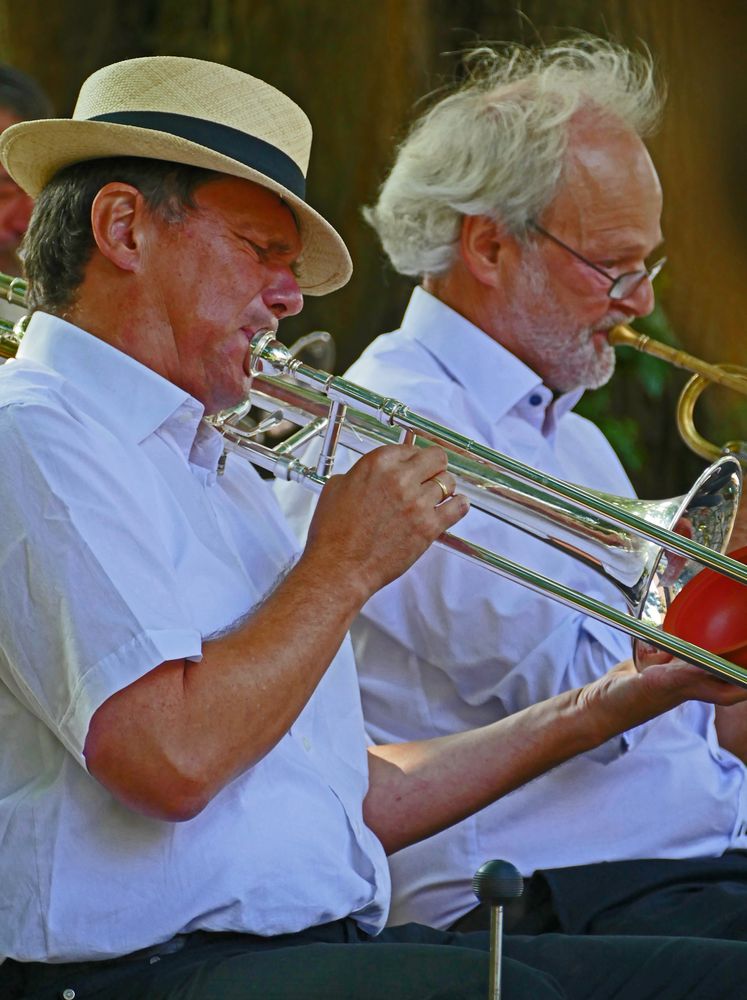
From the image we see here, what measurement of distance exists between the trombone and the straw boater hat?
230 mm

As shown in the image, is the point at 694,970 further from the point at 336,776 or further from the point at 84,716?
the point at 84,716

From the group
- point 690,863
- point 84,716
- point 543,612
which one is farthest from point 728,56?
point 84,716

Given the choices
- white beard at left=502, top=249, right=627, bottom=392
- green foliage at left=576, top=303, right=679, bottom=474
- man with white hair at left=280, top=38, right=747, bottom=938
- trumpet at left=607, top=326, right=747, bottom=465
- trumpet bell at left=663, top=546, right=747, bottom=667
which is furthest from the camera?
green foliage at left=576, top=303, right=679, bottom=474

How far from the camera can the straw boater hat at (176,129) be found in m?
2.19

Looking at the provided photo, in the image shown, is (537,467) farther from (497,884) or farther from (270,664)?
(497,884)

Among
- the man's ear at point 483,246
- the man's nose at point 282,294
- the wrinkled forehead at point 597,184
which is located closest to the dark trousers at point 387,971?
the man's nose at point 282,294

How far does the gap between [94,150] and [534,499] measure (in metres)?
0.84

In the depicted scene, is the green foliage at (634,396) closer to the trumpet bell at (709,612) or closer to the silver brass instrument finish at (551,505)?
the silver brass instrument finish at (551,505)

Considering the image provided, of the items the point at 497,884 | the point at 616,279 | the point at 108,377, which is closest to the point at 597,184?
the point at 616,279

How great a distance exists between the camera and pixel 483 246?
330cm

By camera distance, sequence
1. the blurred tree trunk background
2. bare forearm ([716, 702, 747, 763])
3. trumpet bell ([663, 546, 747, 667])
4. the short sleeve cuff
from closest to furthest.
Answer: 1. the short sleeve cuff
2. trumpet bell ([663, 546, 747, 667])
3. bare forearm ([716, 702, 747, 763])
4. the blurred tree trunk background

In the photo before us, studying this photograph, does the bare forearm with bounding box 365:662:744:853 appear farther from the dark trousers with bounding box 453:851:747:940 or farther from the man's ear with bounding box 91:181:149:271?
the man's ear with bounding box 91:181:149:271

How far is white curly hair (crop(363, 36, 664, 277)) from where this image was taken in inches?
129

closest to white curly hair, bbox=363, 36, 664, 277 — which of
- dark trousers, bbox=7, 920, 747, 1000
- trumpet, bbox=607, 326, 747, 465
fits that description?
trumpet, bbox=607, 326, 747, 465
